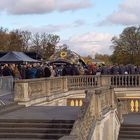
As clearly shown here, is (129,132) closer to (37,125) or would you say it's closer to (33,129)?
(37,125)

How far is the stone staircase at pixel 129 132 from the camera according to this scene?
2385 cm

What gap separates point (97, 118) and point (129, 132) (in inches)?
270

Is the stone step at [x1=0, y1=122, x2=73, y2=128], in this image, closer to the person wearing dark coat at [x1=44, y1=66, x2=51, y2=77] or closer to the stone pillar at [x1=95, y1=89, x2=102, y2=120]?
the stone pillar at [x1=95, y1=89, x2=102, y2=120]

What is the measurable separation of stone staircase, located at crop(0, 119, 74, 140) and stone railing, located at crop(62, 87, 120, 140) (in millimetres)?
779

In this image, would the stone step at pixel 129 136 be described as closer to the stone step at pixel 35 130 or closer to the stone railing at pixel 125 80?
the stone step at pixel 35 130

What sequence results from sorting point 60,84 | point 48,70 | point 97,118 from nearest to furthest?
point 97,118 → point 48,70 → point 60,84

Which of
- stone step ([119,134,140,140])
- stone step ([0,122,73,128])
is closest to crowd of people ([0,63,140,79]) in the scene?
stone step ([119,134,140,140])

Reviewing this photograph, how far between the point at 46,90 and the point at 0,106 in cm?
588

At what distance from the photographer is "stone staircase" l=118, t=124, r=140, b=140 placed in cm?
2385

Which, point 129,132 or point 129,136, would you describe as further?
point 129,132

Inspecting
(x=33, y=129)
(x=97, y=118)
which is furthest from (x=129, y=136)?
(x=33, y=129)

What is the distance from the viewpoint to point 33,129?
17156 mm

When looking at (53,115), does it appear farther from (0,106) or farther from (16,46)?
(16,46)

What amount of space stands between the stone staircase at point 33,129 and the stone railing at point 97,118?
78cm
